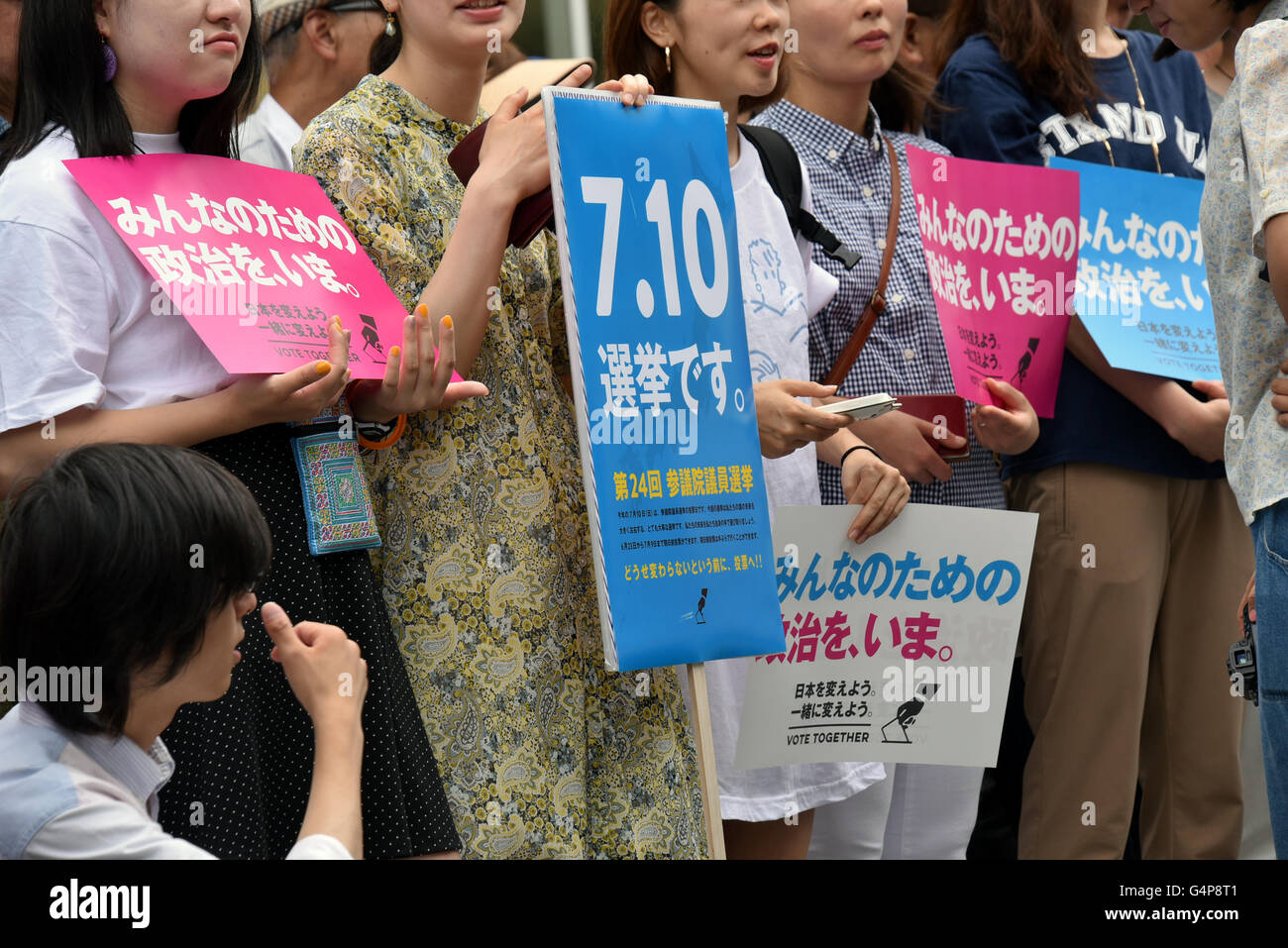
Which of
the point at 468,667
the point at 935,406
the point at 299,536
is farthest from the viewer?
the point at 935,406

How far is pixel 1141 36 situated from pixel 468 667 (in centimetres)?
257

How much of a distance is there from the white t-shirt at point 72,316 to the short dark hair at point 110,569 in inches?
10.3

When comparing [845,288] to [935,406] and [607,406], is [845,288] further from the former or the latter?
[607,406]

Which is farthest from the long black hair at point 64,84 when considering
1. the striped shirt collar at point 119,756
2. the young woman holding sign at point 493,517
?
the striped shirt collar at point 119,756

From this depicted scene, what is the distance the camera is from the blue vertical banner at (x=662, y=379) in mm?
2234

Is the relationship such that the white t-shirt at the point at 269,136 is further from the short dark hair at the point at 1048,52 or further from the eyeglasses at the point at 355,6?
the short dark hair at the point at 1048,52

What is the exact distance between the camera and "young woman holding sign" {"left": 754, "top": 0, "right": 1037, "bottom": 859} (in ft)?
10.5

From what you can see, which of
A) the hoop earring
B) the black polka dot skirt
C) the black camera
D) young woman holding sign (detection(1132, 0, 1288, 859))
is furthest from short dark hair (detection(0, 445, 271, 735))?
the black camera

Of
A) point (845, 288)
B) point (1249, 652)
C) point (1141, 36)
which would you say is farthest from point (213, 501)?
point (1141, 36)

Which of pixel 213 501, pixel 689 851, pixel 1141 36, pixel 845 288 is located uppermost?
pixel 1141 36

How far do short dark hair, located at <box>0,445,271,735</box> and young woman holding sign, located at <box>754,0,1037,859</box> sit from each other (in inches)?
70.9

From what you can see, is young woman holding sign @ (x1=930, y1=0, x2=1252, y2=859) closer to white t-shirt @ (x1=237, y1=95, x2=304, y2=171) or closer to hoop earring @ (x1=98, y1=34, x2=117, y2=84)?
white t-shirt @ (x1=237, y1=95, x2=304, y2=171)

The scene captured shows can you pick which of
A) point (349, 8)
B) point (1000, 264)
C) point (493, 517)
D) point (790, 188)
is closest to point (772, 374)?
point (790, 188)

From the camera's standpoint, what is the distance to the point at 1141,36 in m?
3.71
